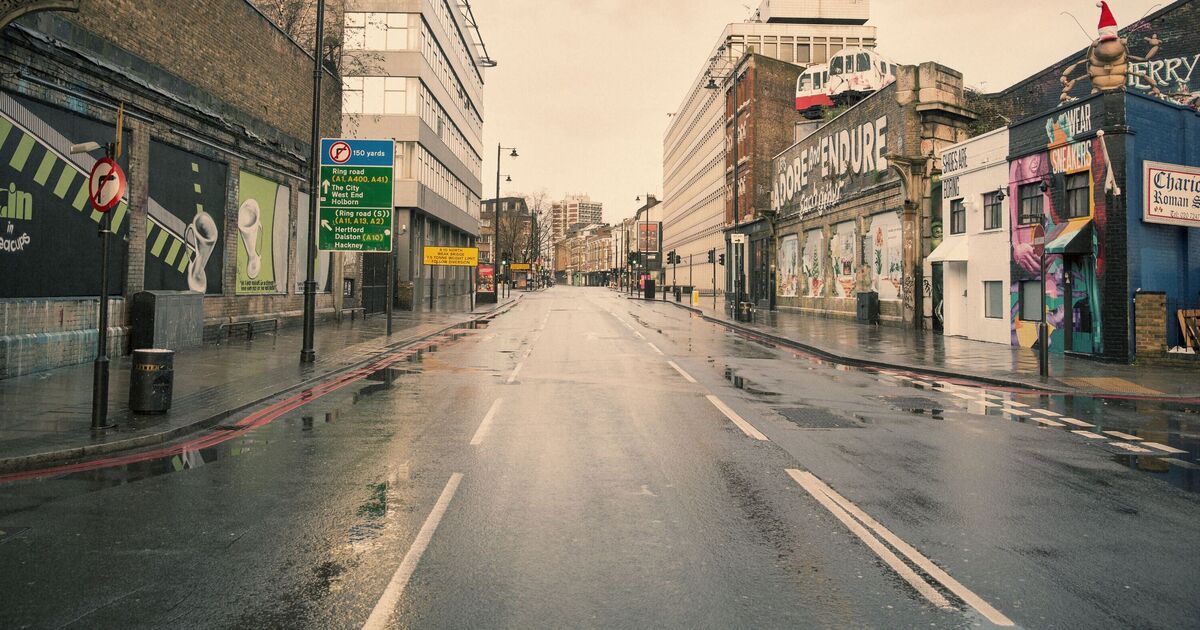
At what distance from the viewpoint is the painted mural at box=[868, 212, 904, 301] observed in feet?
94.3

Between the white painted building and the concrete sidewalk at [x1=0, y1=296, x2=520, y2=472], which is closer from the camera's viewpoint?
the concrete sidewalk at [x1=0, y1=296, x2=520, y2=472]

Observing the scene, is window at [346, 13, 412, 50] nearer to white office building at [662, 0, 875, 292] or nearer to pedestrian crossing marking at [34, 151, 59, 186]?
pedestrian crossing marking at [34, 151, 59, 186]

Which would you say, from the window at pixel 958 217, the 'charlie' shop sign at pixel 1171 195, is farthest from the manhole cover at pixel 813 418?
the window at pixel 958 217

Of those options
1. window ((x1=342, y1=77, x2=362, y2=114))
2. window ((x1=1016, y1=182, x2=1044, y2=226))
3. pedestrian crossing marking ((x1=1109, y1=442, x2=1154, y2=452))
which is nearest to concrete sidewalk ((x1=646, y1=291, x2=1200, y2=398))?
window ((x1=1016, y1=182, x2=1044, y2=226))

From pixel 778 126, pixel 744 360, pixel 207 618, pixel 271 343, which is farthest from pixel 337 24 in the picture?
pixel 778 126

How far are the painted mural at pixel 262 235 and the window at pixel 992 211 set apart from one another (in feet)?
73.7

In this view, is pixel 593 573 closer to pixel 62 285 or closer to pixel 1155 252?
pixel 62 285

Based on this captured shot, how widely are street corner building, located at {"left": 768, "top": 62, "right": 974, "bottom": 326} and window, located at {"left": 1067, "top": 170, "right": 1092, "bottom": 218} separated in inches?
307

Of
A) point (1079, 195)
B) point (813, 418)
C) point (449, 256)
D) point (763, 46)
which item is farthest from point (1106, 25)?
point (763, 46)

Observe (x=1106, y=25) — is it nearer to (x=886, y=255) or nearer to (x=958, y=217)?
(x=958, y=217)

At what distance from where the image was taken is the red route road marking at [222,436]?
22.9ft

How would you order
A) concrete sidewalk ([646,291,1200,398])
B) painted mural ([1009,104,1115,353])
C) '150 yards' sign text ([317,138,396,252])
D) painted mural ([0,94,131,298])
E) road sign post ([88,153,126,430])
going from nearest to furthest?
Answer: road sign post ([88,153,126,430])
painted mural ([0,94,131,298])
concrete sidewalk ([646,291,1200,398])
painted mural ([1009,104,1115,353])
'150 yards' sign text ([317,138,396,252])

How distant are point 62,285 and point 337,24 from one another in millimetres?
19709

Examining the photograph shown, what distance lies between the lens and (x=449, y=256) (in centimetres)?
3953
